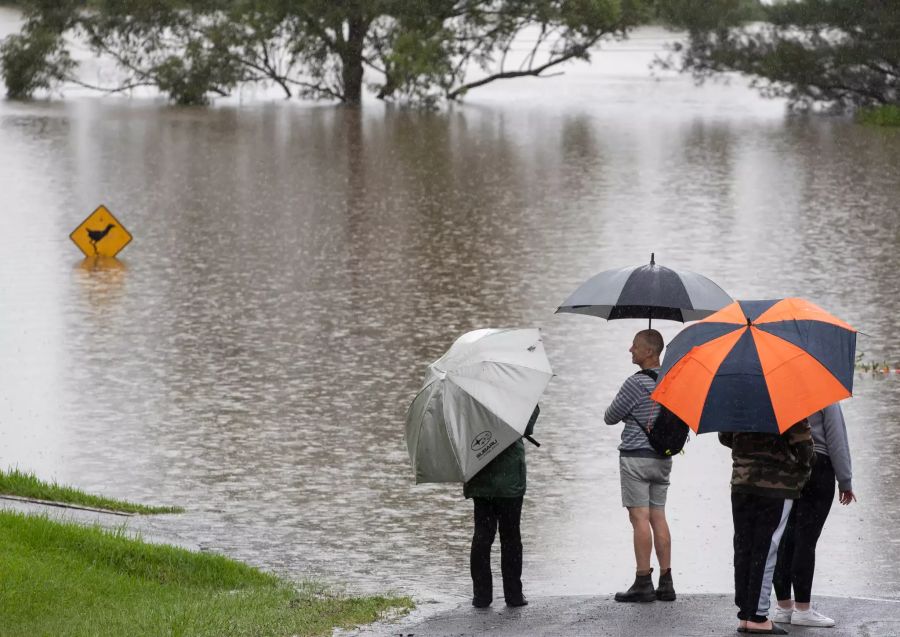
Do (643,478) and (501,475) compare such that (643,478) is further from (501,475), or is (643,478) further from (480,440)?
(480,440)

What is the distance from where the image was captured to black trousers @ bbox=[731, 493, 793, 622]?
7.31 m

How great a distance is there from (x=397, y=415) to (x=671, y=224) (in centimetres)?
1305

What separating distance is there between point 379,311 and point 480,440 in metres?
10.8

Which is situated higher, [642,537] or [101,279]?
[642,537]

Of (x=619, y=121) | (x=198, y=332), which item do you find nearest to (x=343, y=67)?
(x=619, y=121)

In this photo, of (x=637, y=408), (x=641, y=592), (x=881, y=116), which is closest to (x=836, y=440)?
(x=637, y=408)

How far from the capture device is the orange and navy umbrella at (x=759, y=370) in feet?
22.9

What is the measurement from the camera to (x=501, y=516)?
816 cm

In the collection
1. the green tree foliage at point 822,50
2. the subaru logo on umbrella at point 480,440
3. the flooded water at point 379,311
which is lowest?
the flooded water at point 379,311

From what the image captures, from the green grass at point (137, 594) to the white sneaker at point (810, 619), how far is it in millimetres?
1877

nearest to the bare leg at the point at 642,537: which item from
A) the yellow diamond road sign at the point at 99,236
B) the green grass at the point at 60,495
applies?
the green grass at the point at 60,495

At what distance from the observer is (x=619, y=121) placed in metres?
49.9

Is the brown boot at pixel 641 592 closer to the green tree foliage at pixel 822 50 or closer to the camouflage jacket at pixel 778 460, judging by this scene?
the camouflage jacket at pixel 778 460

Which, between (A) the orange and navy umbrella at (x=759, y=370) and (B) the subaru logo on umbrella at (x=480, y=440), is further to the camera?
(B) the subaru logo on umbrella at (x=480, y=440)
